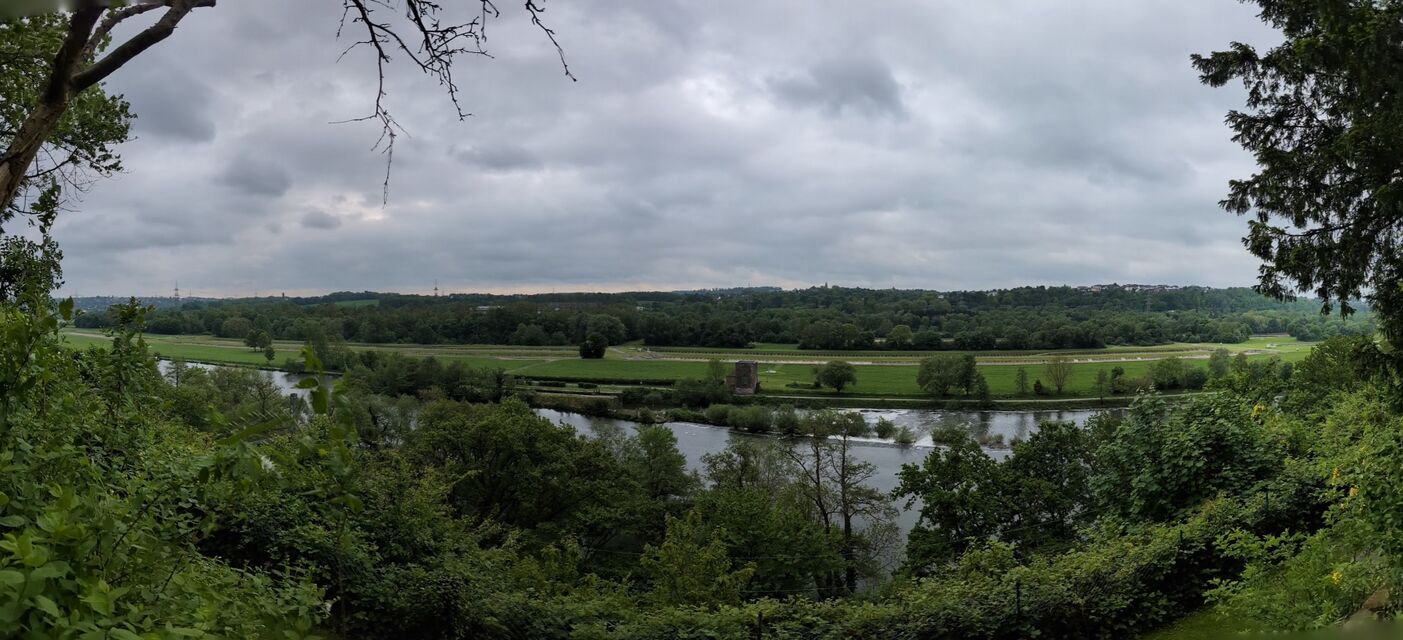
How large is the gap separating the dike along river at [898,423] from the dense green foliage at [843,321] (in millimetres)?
31422

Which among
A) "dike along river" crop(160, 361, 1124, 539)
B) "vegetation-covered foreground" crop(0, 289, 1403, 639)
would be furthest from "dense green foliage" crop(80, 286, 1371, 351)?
"vegetation-covered foreground" crop(0, 289, 1403, 639)

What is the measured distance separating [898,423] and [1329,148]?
4675cm

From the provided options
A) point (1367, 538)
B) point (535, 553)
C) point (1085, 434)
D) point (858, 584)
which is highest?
point (1367, 538)

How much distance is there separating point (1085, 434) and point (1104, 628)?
18.3m

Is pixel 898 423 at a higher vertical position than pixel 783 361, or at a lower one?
lower

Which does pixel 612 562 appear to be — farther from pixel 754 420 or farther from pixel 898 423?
pixel 898 423

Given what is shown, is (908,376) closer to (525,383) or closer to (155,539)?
(525,383)

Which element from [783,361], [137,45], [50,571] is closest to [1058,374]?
[783,361]

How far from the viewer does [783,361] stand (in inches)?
3324

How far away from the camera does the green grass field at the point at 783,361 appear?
6494cm

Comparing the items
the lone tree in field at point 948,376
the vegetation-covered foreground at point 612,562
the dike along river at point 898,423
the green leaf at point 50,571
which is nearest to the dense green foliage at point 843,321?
the lone tree in field at point 948,376

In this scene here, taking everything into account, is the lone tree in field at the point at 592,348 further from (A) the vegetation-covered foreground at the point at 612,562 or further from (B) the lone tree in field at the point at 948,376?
(A) the vegetation-covered foreground at the point at 612,562

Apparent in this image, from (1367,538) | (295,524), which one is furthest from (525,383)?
(1367,538)

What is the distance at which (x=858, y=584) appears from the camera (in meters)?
21.9
